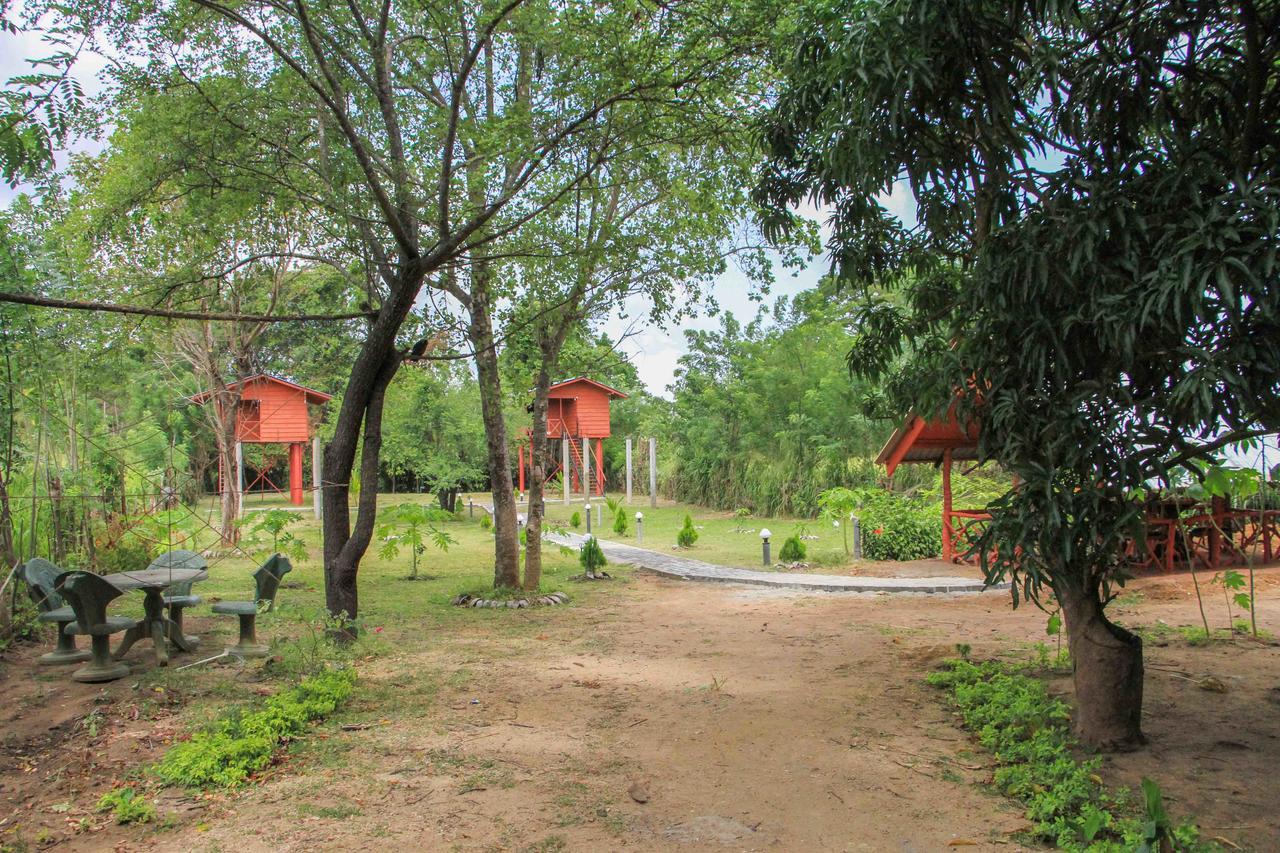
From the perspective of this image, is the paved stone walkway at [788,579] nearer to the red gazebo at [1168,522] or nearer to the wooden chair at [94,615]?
the red gazebo at [1168,522]

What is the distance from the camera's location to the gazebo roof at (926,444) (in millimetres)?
13516

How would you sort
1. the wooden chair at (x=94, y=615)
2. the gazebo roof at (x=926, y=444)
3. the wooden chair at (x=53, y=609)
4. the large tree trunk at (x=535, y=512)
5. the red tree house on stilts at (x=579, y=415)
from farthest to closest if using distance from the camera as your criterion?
the red tree house on stilts at (x=579, y=415) < the gazebo roof at (x=926, y=444) < the large tree trunk at (x=535, y=512) < the wooden chair at (x=53, y=609) < the wooden chair at (x=94, y=615)

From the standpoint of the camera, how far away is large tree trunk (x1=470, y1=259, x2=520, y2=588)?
11.2 metres

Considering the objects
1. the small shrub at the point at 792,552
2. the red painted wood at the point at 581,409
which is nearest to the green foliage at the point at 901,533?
the small shrub at the point at 792,552

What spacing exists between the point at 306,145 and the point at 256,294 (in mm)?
9048

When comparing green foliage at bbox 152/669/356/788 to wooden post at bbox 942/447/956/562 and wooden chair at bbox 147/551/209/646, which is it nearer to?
wooden chair at bbox 147/551/209/646

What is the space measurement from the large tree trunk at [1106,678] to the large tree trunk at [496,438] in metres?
7.65

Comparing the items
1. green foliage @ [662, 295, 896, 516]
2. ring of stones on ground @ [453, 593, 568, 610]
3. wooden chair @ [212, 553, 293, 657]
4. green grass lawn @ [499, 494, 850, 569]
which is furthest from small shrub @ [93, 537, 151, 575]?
green foliage @ [662, 295, 896, 516]

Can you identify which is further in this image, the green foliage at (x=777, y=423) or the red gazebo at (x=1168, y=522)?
the green foliage at (x=777, y=423)

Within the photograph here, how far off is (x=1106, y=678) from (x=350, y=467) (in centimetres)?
608

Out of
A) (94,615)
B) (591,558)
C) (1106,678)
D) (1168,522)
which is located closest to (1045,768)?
(1106,678)

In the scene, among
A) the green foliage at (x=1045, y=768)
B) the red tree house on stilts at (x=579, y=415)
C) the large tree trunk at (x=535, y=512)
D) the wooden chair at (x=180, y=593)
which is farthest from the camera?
the red tree house on stilts at (x=579, y=415)

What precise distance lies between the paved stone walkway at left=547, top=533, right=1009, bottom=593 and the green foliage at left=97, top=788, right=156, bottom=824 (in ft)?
32.4

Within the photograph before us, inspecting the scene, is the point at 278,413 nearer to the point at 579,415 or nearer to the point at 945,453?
the point at 579,415
